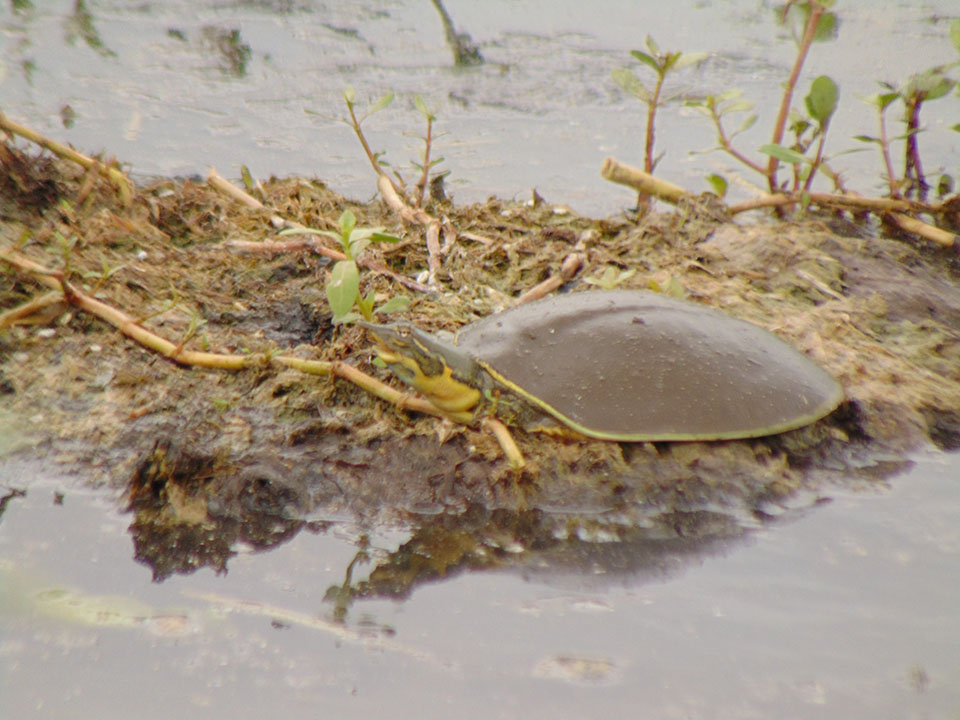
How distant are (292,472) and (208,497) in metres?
0.18

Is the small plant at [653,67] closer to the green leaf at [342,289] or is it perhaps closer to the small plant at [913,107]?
the small plant at [913,107]

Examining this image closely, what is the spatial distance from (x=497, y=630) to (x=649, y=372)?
0.70 meters

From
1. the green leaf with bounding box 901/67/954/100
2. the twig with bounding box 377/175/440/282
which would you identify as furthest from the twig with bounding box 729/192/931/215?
the twig with bounding box 377/175/440/282

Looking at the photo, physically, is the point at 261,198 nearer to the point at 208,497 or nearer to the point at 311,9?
the point at 208,497

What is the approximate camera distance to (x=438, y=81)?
465 cm

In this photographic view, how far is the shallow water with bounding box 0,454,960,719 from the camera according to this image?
1304 mm

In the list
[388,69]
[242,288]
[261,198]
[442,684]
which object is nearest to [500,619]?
[442,684]

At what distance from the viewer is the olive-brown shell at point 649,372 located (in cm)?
181

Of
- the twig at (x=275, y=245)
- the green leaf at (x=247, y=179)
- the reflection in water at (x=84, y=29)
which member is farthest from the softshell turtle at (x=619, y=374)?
the reflection in water at (x=84, y=29)

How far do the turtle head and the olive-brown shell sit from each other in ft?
0.18

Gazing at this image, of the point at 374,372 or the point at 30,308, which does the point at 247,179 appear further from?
the point at 374,372

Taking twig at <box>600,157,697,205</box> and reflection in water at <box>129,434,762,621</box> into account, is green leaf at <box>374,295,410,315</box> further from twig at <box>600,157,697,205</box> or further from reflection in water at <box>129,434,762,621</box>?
twig at <box>600,157,697,205</box>

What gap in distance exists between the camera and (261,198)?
10.0ft

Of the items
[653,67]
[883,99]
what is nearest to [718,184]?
[653,67]
